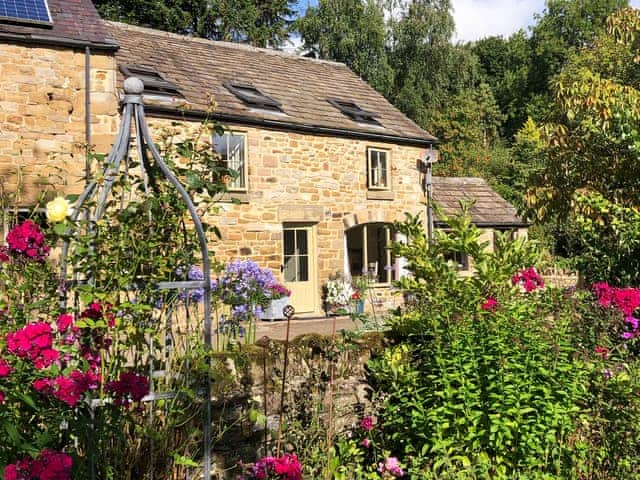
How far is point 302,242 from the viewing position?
47.2 ft

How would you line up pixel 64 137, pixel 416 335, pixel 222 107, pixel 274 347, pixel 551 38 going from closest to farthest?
pixel 274 347 → pixel 416 335 → pixel 64 137 → pixel 222 107 → pixel 551 38

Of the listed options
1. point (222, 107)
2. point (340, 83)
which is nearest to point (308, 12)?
point (340, 83)

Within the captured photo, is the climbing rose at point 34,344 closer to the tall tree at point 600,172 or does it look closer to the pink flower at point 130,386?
the pink flower at point 130,386

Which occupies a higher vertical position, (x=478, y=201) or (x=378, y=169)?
(x=378, y=169)

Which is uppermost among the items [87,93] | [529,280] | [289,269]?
[87,93]

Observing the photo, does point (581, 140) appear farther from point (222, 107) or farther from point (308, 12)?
point (308, 12)

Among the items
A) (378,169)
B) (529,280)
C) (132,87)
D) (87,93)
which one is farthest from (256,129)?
(132,87)

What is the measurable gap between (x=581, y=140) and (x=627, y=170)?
82 centimetres

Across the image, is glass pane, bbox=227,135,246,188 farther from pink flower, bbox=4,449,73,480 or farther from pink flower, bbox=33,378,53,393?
pink flower, bbox=4,449,73,480

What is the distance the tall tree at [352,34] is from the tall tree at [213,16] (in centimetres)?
157

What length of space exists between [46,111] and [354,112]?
7922 millimetres

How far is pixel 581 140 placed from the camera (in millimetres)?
7504

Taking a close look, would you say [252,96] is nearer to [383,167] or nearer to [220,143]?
[220,143]

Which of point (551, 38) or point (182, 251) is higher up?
point (551, 38)
